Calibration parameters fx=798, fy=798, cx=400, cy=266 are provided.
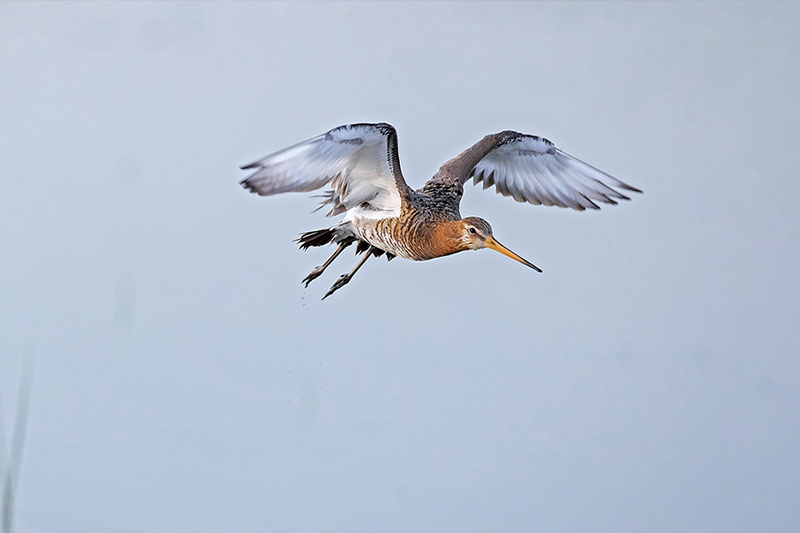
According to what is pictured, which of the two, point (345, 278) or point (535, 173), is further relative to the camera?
point (535, 173)

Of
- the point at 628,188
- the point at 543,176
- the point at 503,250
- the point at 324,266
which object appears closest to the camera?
the point at 503,250

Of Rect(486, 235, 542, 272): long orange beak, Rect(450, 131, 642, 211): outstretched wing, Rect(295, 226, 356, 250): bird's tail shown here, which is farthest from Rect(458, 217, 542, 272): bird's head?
Rect(295, 226, 356, 250): bird's tail

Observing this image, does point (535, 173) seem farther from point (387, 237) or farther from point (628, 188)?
point (387, 237)

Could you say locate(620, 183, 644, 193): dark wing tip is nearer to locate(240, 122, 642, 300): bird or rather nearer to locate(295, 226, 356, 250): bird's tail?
locate(240, 122, 642, 300): bird

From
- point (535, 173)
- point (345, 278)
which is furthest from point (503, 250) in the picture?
point (535, 173)

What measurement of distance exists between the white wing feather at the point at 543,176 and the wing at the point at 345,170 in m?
0.63

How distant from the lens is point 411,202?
273cm

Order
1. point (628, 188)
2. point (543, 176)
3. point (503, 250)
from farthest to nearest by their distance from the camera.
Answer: point (543, 176), point (628, 188), point (503, 250)

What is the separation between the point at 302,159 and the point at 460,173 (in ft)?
2.55

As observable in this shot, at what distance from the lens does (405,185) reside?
2.74 metres

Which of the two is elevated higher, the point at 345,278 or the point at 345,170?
the point at 345,170

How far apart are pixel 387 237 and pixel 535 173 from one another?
2.83 feet

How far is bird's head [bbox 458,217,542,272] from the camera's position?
2535 millimetres

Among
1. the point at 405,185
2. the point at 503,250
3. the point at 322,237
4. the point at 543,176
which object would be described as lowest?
the point at 503,250
